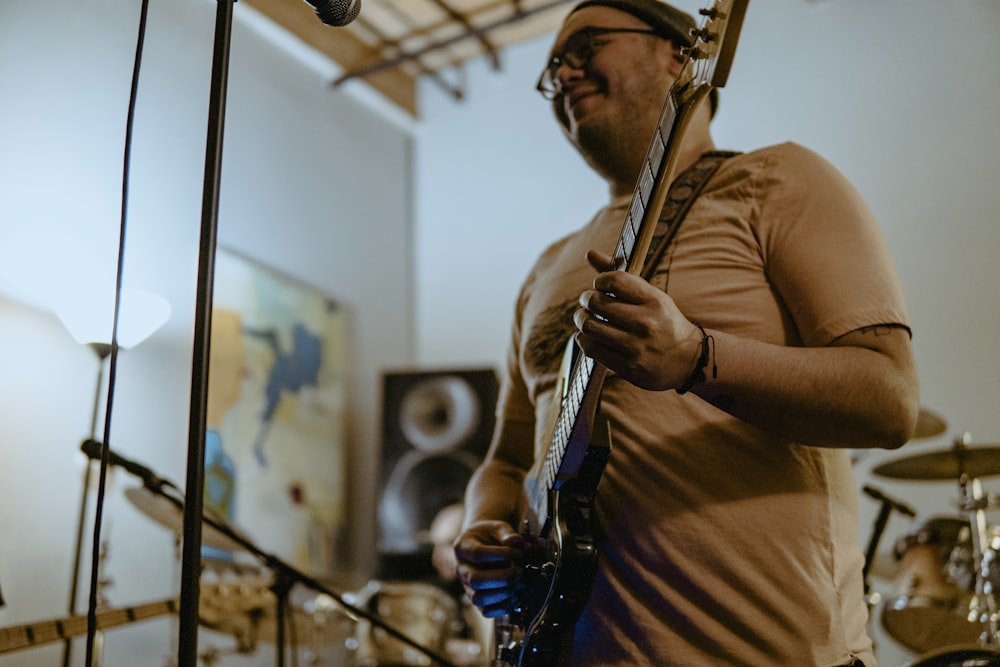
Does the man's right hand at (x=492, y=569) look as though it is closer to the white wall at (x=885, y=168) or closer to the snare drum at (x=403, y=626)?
the snare drum at (x=403, y=626)

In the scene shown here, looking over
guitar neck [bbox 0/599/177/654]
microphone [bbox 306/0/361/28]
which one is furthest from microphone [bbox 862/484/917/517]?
guitar neck [bbox 0/599/177/654]

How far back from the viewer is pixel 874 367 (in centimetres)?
110

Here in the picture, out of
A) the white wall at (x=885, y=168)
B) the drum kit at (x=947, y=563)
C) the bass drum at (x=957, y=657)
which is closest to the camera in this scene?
the bass drum at (x=957, y=657)

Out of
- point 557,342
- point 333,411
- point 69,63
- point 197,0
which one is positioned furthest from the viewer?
point 333,411

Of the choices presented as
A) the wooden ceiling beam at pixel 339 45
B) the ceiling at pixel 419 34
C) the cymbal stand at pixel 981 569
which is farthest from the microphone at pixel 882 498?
the ceiling at pixel 419 34

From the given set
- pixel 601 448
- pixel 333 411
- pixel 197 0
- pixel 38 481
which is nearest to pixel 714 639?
pixel 601 448

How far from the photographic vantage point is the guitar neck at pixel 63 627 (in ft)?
5.44

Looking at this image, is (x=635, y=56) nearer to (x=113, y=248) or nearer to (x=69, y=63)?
(x=113, y=248)

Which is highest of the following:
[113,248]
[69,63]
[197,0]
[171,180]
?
[197,0]

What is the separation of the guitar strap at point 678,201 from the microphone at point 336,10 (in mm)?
580

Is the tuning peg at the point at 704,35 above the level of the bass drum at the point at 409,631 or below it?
above

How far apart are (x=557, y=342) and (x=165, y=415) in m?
2.82

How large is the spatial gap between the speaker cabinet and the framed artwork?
1.10 feet

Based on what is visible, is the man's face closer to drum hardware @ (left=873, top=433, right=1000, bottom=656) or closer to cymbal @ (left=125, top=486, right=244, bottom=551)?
cymbal @ (left=125, top=486, right=244, bottom=551)
